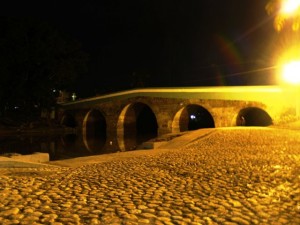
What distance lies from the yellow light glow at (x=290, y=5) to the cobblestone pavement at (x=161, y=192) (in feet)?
28.1

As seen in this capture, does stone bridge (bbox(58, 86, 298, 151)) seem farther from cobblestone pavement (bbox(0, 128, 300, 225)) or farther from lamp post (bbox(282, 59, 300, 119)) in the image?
cobblestone pavement (bbox(0, 128, 300, 225))

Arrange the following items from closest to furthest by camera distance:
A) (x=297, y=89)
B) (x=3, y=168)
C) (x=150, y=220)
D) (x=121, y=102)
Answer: (x=150, y=220)
(x=3, y=168)
(x=297, y=89)
(x=121, y=102)

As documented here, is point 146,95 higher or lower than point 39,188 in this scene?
higher

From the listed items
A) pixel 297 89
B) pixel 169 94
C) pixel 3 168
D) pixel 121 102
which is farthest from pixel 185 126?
pixel 3 168

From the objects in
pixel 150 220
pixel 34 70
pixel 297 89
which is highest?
pixel 34 70

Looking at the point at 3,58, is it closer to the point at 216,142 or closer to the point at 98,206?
the point at 216,142

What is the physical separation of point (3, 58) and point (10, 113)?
19.2 feet

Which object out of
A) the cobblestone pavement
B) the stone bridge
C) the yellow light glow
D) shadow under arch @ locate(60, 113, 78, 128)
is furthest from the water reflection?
shadow under arch @ locate(60, 113, 78, 128)

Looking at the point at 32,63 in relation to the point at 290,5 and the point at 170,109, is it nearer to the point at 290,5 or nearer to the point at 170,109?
the point at 170,109

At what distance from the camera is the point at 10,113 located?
33000 millimetres

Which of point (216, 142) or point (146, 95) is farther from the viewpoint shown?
point (146, 95)

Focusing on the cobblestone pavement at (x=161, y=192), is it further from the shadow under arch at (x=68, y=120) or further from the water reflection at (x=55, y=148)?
the shadow under arch at (x=68, y=120)

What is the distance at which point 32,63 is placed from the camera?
31.6 m

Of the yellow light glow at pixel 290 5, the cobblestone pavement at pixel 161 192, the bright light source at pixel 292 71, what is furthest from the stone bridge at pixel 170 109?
the cobblestone pavement at pixel 161 192
